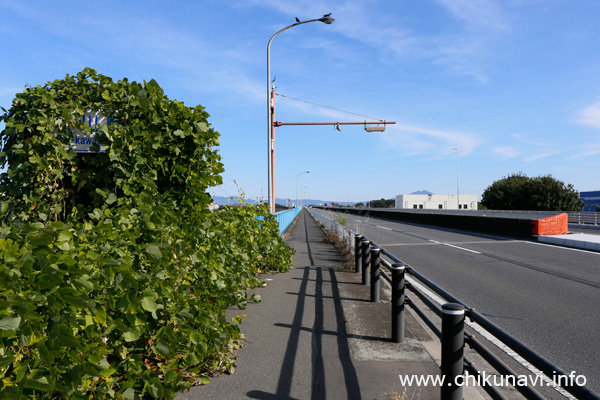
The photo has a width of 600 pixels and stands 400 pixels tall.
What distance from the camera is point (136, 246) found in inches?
115

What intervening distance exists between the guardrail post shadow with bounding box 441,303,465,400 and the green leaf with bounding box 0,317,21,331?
8.57ft

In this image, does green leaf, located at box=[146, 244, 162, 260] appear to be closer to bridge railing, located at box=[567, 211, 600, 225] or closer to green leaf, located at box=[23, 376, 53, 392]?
green leaf, located at box=[23, 376, 53, 392]

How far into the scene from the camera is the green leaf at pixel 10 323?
179cm

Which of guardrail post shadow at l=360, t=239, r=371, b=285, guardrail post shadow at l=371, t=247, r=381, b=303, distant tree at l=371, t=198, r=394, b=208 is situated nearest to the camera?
guardrail post shadow at l=371, t=247, r=381, b=303

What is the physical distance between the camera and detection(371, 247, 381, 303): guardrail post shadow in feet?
21.1

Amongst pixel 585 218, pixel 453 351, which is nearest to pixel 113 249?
pixel 453 351

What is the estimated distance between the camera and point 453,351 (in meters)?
2.90

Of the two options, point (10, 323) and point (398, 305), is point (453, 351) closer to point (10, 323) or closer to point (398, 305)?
point (398, 305)

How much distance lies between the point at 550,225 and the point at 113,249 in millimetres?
21275

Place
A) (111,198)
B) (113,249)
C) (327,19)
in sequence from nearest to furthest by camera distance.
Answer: (113,249) < (111,198) < (327,19)

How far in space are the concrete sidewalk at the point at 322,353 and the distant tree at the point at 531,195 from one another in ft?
180

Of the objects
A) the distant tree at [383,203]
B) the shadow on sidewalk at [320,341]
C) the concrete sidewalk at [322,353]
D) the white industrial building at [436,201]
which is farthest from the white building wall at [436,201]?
the concrete sidewalk at [322,353]
